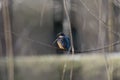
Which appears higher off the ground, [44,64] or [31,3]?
[31,3]

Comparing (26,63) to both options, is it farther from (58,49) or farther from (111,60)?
(111,60)

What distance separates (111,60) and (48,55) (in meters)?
0.19

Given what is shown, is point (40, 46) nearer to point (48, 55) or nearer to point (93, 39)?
point (48, 55)

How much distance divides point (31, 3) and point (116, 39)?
0.92 feet

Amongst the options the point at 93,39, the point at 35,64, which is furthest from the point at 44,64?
the point at 93,39

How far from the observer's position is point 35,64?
1.46 m

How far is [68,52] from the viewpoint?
4.66 ft

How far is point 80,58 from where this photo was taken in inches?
58.0

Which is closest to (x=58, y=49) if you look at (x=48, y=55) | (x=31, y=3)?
(x=48, y=55)

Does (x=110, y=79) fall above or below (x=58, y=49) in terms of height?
below

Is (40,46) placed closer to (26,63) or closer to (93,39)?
(26,63)

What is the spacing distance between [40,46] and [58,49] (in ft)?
0.18

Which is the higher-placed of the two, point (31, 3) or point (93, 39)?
point (31, 3)

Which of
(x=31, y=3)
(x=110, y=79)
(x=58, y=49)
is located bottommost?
(x=110, y=79)
